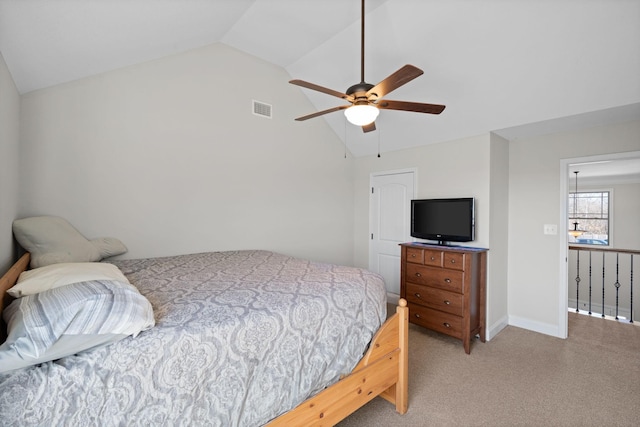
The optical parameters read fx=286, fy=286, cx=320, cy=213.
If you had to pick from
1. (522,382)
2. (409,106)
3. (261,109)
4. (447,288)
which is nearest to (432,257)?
(447,288)

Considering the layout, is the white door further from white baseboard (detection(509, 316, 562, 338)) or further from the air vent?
the air vent

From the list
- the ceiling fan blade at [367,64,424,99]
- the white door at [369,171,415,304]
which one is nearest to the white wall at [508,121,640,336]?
the white door at [369,171,415,304]

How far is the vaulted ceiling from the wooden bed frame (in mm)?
1395

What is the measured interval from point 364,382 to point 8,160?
2.61 meters

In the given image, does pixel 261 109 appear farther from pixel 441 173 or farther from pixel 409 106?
pixel 441 173

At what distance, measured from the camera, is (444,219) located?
351cm

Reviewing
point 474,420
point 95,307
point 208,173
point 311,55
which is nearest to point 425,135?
point 311,55

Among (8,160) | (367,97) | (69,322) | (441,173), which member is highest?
(367,97)

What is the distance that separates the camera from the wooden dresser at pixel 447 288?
2.94 meters

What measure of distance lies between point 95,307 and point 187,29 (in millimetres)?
2529

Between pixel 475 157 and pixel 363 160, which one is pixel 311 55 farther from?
pixel 475 157

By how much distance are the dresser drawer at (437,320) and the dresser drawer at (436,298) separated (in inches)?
2.1

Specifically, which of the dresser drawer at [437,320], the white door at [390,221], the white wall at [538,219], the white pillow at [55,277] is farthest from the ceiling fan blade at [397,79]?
the white wall at [538,219]

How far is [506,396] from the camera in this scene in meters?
2.19
